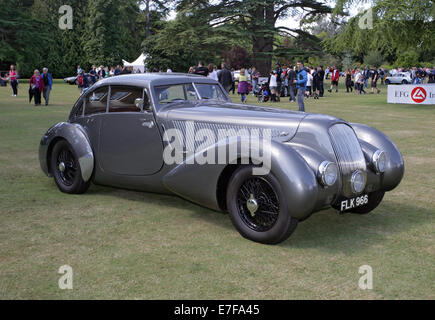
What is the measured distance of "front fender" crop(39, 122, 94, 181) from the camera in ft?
21.5

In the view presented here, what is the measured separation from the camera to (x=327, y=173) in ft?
15.4

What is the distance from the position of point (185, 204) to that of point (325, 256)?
94.2 inches

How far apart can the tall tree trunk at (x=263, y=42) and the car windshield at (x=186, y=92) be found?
99.3 ft

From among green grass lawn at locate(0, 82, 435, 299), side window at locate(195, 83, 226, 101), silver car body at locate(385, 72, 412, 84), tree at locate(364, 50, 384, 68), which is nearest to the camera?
green grass lawn at locate(0, 82, 435, 299)

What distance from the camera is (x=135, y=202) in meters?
6.46

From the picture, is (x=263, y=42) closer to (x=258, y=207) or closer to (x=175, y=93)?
(x=175, y=93)

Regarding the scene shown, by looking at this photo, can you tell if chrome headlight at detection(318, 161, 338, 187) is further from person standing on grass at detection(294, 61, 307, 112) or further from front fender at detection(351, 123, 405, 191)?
person standing on grass at detection(294, 61, 307, 112)

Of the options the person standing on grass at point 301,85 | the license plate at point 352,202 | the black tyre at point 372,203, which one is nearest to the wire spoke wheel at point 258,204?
the license plate at point 352,202

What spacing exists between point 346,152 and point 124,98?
3.01 m

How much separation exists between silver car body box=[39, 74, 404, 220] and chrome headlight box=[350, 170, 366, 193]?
57mm

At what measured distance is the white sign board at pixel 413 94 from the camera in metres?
23.5

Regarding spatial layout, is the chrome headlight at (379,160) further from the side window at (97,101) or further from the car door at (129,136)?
the side window at (97,101)

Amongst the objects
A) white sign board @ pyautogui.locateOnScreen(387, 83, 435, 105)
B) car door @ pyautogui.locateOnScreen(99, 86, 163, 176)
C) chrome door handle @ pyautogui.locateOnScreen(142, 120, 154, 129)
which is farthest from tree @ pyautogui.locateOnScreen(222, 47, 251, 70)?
chrome door handle @ pyautogui.locateOnScreen(142, 120, 154, 129)

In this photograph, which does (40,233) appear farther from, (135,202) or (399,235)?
(399,235)
